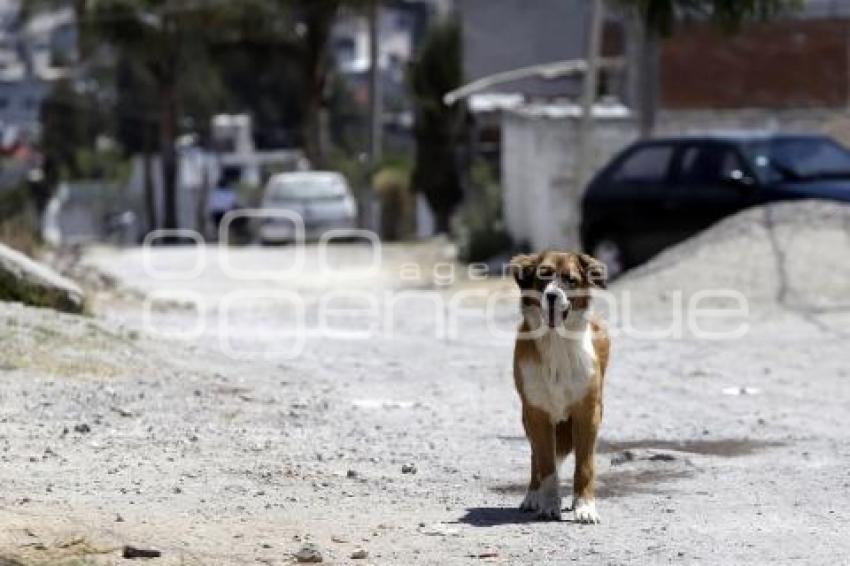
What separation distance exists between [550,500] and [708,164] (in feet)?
45.7

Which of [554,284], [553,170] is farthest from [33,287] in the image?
[553,170]

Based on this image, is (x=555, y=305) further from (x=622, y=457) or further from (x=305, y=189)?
(x=305, y=189)

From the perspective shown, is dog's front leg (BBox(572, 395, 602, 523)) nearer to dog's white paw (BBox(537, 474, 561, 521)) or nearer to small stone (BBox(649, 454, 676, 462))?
dog's white paw (BBox(537, 474, 561, 521))

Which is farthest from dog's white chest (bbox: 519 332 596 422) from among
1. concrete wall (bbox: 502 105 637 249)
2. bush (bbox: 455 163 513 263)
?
bush (bbox: 455 163 513 263)

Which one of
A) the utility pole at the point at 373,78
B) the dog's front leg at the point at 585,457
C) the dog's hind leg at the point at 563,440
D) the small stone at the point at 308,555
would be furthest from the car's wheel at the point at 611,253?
the utility pole at the point at 373,78

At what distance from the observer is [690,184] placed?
2275 centimetres

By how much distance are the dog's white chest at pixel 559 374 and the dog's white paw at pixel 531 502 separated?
1.24 ft

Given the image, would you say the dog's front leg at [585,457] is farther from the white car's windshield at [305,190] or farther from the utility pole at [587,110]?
the white car's windshield at [305,190]

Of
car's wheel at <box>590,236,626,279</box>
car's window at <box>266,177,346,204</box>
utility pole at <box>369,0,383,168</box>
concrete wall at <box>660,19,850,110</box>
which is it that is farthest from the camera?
utility pole at <box>369,0,383,168</box>

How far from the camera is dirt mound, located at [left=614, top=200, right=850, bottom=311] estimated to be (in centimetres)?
2011

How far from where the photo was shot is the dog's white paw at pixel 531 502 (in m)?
9.21

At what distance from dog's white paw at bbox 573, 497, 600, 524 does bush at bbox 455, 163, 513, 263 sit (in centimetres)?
2077

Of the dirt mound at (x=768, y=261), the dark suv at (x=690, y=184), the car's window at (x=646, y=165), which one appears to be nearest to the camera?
the dirt mound at (x=768, y=261)

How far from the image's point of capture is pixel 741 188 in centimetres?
2236
